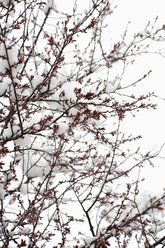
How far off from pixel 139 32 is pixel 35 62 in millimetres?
2031

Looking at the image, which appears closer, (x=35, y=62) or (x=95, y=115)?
(x=95, y=115)

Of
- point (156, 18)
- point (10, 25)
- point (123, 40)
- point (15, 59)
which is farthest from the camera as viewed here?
point (123, 40)

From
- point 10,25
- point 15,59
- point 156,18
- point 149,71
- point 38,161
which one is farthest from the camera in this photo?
point 156,18

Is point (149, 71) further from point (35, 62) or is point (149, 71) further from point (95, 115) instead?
point (35, 62)

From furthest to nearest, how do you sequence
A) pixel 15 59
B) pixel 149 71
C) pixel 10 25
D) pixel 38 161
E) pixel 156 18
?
pixel 156 18 < pixel 38 161 < pixel 149 71 < pixel 10 25 < pixel 15 59

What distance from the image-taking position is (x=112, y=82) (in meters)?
3.44

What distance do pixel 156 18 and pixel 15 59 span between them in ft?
9.28

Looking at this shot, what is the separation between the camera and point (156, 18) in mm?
3391

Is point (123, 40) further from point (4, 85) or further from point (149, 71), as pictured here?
point (4, 85)

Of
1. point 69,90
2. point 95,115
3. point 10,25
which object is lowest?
point 95,115

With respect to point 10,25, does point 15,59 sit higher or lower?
lower

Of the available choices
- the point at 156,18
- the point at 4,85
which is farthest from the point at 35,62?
the point at 156,18

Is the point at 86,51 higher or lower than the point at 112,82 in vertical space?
higher

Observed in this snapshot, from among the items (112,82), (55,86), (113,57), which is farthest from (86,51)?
(55,86)
